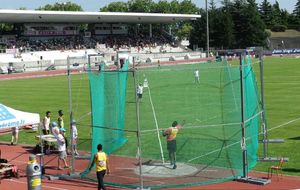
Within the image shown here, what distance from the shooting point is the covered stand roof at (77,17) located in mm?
80188

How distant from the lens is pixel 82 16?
88.0 m

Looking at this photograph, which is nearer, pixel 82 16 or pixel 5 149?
pixel 5 149

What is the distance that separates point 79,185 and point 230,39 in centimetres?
9571

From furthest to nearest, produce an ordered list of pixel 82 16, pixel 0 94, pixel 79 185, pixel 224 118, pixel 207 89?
1. pixel 82 16
2. pixel 0 94
3. pixel 207 89
4. pixel 224 118
5. pixel 79 185

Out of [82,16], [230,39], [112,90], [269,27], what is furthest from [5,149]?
[269,27]

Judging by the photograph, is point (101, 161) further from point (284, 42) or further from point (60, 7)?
point (60, 7)

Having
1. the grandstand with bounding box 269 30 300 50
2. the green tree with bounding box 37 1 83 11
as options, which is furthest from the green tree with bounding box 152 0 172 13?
the grandstand with bounding box 269 30 300 50

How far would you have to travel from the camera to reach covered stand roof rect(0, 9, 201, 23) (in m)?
80.2

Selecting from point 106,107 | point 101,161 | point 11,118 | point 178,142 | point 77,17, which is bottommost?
point 178,142

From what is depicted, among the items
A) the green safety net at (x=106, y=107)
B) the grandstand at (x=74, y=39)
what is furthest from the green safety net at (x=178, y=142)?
the grandstand at (x=74, y=39)

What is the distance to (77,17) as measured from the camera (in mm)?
88062

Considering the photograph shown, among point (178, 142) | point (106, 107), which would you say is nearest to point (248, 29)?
point (178, 142)

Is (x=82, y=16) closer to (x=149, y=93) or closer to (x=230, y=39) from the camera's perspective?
(x=230, y=39)

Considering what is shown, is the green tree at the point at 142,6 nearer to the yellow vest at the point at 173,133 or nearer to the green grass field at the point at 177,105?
the green grass field at the point at 177,105
